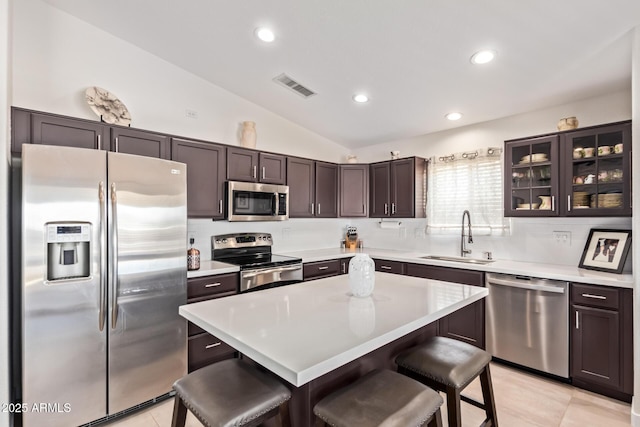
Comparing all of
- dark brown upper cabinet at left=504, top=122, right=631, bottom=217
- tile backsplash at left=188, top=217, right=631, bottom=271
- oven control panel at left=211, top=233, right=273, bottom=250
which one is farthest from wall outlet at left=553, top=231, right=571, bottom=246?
oven control panel at left=211, top=233, right=273, bottom=250

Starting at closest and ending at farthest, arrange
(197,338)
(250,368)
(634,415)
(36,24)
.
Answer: (250,368), (634,415), (36,24), (197,338)

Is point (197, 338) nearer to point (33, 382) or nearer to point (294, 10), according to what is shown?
point (33, 382)

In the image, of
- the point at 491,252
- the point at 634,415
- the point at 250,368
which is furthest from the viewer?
the point at 491,252

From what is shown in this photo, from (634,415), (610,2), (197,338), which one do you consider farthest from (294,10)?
(634,415)

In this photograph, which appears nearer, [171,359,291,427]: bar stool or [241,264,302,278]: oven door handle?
[171,359,291,427]: bar stool

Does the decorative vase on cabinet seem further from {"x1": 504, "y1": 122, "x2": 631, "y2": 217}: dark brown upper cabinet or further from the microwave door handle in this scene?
{"x1": 504, "y1": 122, "x2": 631, "y2": 217}: dark brown upper cabinet

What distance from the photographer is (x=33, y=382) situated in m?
1.92

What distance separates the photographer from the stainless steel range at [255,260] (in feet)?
10.2

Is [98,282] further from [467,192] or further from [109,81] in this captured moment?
[467,192]

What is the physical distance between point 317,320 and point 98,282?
1.63 metres

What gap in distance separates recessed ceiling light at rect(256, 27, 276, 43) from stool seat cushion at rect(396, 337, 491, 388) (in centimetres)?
254

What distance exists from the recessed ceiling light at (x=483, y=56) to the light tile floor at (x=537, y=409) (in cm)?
269

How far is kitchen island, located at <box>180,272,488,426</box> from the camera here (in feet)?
3.59

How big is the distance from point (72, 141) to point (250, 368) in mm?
2152
